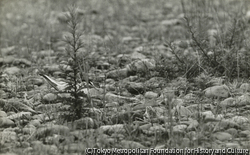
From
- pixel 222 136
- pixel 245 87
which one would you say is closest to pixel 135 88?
pixel 245 87

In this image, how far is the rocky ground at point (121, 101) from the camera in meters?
2.69

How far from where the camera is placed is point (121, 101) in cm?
342

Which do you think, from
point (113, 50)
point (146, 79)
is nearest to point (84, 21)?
point (113, 50)

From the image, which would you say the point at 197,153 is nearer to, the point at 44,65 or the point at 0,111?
the point at 0,111

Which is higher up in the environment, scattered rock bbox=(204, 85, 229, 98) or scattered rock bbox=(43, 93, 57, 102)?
scattered rock bbox=(204, 85, 229, 98)

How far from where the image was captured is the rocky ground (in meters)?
2.69

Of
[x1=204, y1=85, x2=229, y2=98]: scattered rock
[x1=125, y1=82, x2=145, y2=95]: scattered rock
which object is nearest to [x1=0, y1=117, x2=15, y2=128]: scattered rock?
[x1=125, y1=82, x2=145, y2=95]: scattered rock

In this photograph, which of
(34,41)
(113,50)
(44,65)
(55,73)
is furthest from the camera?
(34,41)

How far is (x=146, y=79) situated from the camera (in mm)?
3947

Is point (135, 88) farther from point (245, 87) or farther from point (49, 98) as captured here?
point (245, 87)

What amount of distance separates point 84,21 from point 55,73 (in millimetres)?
2397

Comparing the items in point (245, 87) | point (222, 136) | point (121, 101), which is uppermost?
point (245, 87)

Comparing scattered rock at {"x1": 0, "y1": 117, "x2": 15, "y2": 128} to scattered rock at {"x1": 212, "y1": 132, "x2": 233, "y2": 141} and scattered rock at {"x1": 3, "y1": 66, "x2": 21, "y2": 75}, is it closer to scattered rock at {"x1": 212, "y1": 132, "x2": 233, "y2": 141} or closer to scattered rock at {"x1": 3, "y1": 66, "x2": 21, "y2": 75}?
scattered rock at {"x1": 3, "y1": 66, "x2": 21, "y2": 75}

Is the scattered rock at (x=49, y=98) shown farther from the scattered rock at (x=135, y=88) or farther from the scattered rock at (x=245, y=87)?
the scattered rock at (x=245, y=87)
